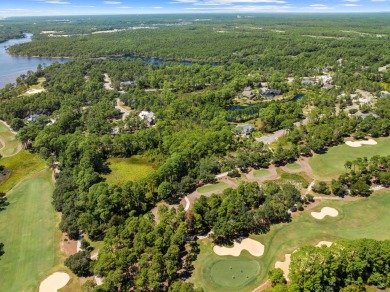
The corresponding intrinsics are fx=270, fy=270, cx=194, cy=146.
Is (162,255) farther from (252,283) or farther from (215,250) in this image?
(252,283)

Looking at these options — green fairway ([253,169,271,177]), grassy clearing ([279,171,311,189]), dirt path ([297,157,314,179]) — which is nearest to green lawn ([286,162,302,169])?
dirt path ([297,157,314,179])

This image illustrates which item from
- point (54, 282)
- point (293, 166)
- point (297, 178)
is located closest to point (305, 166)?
point (293, 166)

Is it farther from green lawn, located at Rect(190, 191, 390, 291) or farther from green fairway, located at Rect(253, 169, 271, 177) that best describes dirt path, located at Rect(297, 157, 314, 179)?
green lawn, located at Rect(190, 191, 390, 291)

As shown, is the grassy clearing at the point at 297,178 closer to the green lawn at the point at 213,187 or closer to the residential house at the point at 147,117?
the green lawn at the point at 213,187

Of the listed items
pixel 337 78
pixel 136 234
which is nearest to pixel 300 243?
pixel 136 234

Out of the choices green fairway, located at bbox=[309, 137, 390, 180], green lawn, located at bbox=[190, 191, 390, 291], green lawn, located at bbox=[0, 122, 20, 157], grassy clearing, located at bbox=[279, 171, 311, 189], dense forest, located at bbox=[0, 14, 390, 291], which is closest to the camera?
green lawn, located at bbox=[190, 191, 390, 291]
